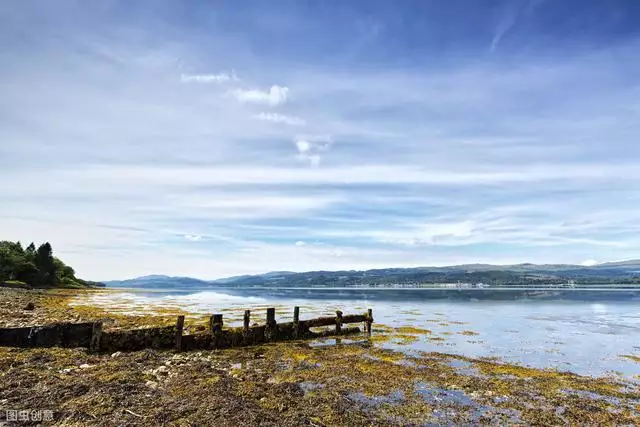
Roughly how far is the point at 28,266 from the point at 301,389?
116937mm

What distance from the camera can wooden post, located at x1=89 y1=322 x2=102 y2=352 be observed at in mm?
20422

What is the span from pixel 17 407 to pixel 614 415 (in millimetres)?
20339

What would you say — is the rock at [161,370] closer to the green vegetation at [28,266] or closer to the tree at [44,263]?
the green vegetation at [28,266]

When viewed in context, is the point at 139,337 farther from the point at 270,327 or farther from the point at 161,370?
the point at 270,327

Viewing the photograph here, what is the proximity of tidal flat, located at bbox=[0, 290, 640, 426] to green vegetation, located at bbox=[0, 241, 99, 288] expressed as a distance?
96.0 metres

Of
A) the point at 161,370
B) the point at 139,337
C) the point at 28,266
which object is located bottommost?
the point at 161,370

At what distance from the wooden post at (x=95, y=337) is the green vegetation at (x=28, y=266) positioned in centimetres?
9128

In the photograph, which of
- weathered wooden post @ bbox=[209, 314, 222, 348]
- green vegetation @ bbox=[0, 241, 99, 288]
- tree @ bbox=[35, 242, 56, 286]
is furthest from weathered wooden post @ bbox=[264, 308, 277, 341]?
tree @ bbox=[35, 242, 56, 286]

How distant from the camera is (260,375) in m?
17.7

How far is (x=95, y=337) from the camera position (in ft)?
67.7

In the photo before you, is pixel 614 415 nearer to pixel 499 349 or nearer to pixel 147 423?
pixel 499 349

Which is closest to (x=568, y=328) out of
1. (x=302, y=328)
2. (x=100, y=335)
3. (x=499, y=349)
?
(x=499, y=349)

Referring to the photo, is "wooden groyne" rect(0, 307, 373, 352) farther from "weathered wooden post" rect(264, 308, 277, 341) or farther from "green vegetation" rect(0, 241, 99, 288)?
"green vegetation" rect(0, 241, 99, 288)

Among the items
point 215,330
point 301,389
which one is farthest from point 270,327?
point 301,389
